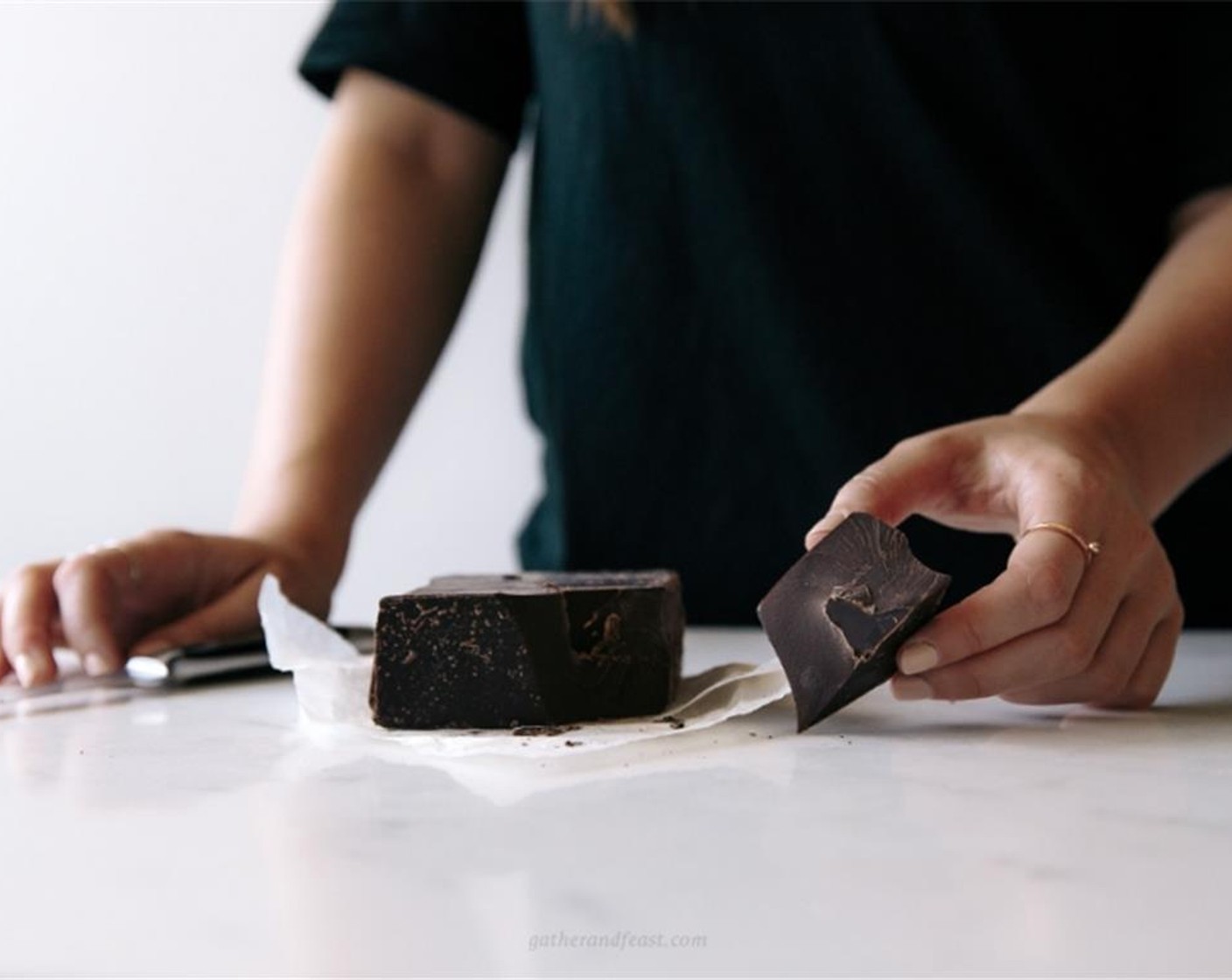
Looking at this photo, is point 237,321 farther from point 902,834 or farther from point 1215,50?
point 902,834

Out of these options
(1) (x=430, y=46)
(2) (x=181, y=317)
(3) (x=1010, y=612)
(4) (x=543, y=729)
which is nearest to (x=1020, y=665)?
(3) (x=1010, y=612)

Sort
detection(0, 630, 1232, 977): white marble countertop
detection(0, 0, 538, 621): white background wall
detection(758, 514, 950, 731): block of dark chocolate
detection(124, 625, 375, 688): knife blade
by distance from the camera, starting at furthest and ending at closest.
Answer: detection(0, 0, 538, 621): white background wall → detection(124, 625, 375, 688): knife blade → detection(758, 514, 950, 731): block of dark chocolate → detection(0, 630, 1232, 977): white marble countertop

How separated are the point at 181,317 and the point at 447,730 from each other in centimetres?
129

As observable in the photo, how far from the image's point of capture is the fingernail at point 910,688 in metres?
0.67

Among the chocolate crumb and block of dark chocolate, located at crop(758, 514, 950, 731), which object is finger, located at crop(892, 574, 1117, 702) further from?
the chocolate crumb

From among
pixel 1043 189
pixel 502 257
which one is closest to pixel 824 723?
pixel 1043 189

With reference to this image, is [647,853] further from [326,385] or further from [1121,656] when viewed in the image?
[326,385]

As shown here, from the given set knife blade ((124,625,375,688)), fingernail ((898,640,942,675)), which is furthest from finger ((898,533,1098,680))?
knife blade ((124,625,375,688))

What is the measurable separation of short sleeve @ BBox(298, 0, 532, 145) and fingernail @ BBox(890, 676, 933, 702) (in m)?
0.85

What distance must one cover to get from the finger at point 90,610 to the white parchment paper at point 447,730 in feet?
0.52

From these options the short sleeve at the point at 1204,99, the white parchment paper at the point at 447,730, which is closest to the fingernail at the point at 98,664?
the white parchment paper at the point at 447,730

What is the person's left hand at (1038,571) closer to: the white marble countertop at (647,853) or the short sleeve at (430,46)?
the white marble countertop at (647,853)

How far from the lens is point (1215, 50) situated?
42.8 inches

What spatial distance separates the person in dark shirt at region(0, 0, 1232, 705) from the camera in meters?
1.15
